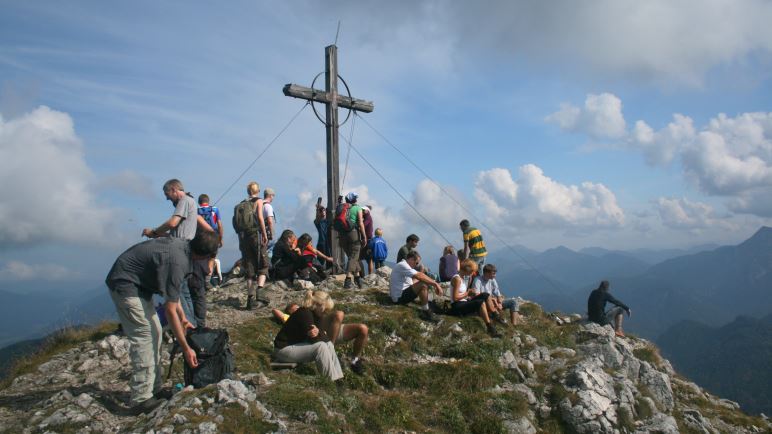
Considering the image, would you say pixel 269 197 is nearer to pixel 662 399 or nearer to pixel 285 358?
pixel 285 358

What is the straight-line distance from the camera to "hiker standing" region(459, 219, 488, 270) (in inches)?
615

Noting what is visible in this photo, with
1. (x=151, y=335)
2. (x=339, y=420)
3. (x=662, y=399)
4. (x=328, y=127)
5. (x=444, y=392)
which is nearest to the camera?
(x=151, y=335)

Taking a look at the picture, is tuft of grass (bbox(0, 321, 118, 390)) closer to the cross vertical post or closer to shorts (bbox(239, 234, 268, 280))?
shorts (bbox(239, 234, 268, 280))

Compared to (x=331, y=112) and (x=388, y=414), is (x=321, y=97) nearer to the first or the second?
(x=331, y=112)

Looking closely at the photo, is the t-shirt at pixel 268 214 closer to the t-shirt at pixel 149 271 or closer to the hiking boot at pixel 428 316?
the hiking boot at pixel 428 316

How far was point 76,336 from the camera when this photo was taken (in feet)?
32.7

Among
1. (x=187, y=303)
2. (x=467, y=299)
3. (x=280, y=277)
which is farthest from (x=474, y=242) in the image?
(x=187, y=303)

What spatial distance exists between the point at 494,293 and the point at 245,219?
7.03 metres

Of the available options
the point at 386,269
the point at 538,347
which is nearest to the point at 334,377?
the point at 538,347

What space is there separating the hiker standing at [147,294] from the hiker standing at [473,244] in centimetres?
1020

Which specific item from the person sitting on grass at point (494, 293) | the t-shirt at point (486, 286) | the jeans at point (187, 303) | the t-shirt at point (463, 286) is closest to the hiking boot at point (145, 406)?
the jeans at point (187, 303)

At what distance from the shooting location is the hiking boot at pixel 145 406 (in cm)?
675

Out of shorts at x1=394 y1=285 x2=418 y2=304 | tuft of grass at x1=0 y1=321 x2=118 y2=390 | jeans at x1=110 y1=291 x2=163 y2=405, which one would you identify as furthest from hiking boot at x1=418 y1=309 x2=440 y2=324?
tuft of grass at x1=0 y1=321 x2=118 y2=390

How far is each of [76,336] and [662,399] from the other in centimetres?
1305
